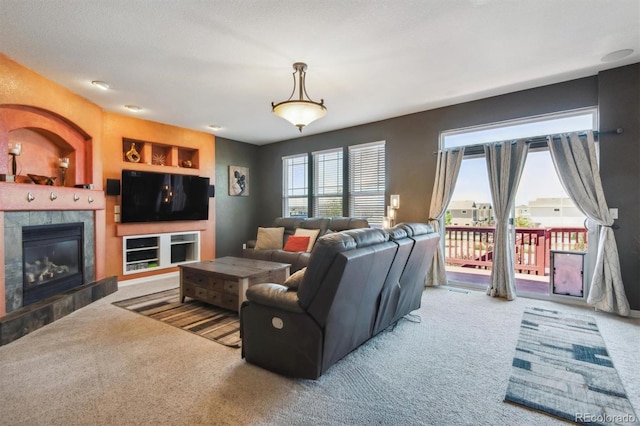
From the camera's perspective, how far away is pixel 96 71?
133 inches

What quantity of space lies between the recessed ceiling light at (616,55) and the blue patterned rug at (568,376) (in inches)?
109

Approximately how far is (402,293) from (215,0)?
290 cm

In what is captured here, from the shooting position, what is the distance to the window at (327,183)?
6.07 m

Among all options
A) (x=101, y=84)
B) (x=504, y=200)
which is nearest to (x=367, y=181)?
(x=504, y=200)

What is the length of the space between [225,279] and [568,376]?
316 cm

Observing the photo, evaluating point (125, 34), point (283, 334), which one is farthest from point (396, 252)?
point (125, 34)

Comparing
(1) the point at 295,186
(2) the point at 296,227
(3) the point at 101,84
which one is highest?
(3) the point at 101,84

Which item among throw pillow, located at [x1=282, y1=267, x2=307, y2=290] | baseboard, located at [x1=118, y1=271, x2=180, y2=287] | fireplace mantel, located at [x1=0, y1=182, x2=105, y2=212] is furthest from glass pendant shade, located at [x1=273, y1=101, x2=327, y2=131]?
baseboard, located at [x1=118, y1=271, x2=180, y2=287]

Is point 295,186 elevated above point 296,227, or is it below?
above

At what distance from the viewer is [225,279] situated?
3.50 m

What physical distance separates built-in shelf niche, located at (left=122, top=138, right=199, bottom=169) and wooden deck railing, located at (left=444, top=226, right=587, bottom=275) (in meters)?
4.94

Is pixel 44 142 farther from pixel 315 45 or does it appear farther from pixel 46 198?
pixel 315 45

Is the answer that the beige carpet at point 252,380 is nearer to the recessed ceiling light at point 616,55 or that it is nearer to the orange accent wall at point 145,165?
the orange accent wall at point 145,165

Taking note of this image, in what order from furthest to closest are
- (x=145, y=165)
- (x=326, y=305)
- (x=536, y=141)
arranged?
1. (x=145, y=165)
2. (x=536, y=141)
3. (x=326, y=305)
